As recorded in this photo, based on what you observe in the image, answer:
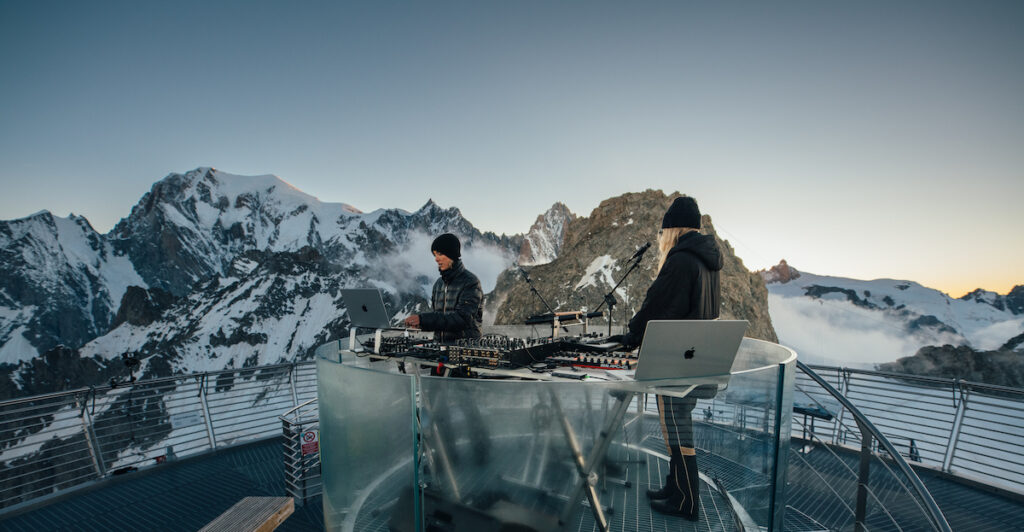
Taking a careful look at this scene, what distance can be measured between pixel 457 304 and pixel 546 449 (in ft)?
8.15

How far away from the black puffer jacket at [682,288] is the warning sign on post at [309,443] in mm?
3617

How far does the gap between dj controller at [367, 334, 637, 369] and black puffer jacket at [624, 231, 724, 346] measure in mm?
252

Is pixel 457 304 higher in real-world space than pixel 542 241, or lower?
lower

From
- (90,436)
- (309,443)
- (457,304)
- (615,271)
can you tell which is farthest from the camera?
(615,271)

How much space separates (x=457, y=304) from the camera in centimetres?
441

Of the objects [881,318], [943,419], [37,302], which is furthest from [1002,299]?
[37,302]

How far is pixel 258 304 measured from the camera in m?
162

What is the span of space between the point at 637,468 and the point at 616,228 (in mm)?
71507

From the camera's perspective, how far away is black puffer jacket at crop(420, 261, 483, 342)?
4000 mm

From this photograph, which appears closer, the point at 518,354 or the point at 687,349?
the point at 687,349

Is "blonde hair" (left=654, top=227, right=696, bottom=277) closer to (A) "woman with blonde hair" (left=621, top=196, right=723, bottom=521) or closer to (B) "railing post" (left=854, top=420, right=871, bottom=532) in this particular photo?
(A) "woman with blonde hair" (left=621, top=196, right=723, bottom=521)

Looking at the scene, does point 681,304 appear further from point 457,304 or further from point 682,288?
point 457,304

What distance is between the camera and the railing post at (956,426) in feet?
16.3

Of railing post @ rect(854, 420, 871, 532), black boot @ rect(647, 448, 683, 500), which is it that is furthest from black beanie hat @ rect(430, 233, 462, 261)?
railing post @ rect(854, 420, 871, 532)
